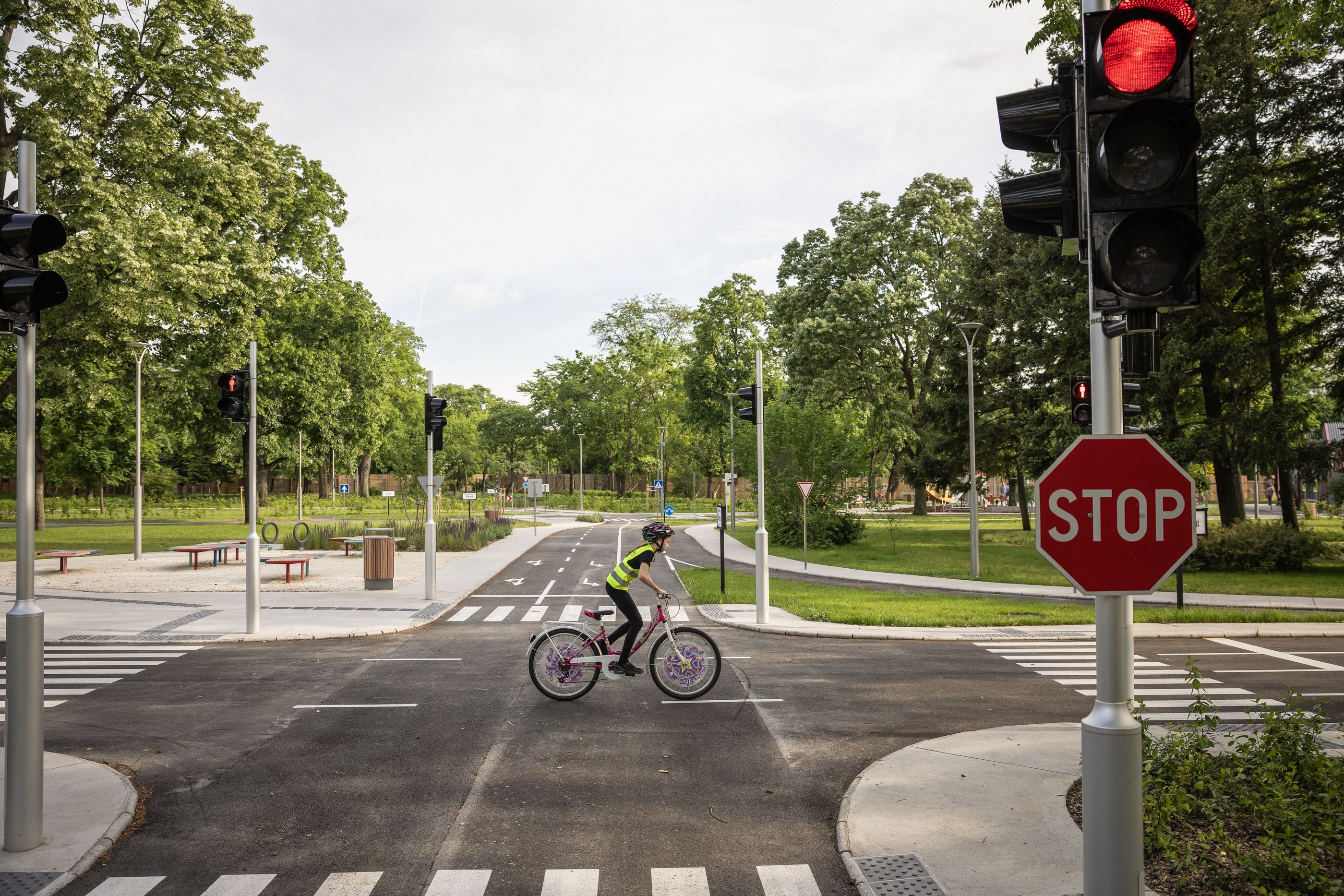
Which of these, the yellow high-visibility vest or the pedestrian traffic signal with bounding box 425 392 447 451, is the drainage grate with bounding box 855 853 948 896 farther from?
the pedestrian traffic signal with bounding box 425 392 447 451

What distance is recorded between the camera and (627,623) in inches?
390

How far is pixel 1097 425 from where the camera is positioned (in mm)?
4074

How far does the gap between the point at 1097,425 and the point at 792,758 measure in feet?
15.4

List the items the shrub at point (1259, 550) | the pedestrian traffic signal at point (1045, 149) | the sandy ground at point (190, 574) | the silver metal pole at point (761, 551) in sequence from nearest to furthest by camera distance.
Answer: the pedestrian traffic signal at point (1045, 149) → the silver metal pole at point (761, 551) → the sandy ground at point (190, 574) → the shrub at point (1259, 550)

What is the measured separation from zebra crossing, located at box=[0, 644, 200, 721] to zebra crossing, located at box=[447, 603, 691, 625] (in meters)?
4.91

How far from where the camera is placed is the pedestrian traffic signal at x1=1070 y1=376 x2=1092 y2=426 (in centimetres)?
1270

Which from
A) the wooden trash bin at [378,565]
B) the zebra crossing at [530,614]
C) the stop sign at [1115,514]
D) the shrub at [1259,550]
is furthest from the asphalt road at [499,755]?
the shrub at [1259,550]

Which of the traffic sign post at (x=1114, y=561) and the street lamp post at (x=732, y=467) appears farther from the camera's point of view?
the street lamp post at (x=732, y=467)

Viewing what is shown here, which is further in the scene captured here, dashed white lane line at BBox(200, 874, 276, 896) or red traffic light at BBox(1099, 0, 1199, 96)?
dashed white lane line at BBox(200, 874, 276, 896)

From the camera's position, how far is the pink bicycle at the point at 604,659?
968cm

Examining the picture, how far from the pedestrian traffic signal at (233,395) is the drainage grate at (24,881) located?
898 cm

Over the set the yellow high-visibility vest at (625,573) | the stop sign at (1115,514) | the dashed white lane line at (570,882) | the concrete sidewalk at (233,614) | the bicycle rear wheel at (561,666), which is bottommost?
the concrete sidewalk at (233,614)

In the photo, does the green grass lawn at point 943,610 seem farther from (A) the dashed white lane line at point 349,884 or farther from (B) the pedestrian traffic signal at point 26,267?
(B) the pedestrian traffic signal at point 26,267

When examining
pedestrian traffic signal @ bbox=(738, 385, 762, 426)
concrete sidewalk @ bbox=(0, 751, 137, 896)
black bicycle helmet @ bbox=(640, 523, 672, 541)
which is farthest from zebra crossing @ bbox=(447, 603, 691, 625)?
concrete sidewalk @ bbox=(0, 751, 137, 896)
